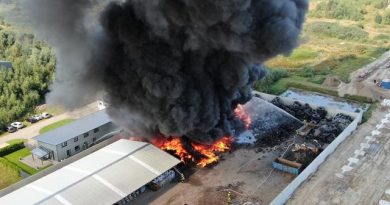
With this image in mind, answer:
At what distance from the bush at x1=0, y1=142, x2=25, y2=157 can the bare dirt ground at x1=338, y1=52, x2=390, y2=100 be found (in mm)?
38289

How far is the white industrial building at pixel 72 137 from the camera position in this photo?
138 feet

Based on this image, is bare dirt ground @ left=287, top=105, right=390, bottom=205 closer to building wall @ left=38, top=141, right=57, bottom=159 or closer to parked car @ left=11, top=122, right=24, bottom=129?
building wall @ left=38, top=141, right=57, bottom=159

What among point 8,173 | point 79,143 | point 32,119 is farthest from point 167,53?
point 32,119

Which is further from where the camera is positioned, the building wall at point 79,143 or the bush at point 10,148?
the bush at point 10,148

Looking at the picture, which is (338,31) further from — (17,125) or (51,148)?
(51,148)

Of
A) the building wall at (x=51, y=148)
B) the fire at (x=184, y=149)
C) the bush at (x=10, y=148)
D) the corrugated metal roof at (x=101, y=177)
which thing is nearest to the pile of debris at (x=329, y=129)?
the fire at (x=184, y=149)

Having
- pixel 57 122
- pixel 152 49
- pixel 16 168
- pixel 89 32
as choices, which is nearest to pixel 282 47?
pixel 152 49

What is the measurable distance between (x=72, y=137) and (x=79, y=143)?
3.70 ft

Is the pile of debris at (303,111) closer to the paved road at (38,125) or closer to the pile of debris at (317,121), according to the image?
the pile of debris at (317,121)

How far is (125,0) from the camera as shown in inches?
1452

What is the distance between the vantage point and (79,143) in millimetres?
43906

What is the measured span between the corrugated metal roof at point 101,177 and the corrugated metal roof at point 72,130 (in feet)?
18.6

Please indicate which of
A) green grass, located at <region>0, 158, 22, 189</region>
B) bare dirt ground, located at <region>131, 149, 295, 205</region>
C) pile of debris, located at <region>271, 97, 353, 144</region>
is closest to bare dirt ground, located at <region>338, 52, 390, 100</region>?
pile of debris, located at <region>271, 97, 353, 144</region>

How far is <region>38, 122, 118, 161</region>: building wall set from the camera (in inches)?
1660
